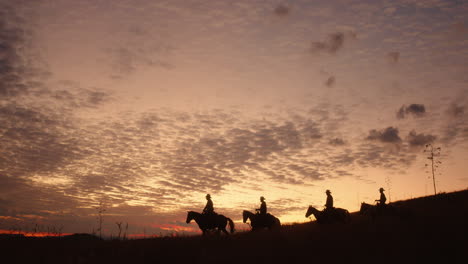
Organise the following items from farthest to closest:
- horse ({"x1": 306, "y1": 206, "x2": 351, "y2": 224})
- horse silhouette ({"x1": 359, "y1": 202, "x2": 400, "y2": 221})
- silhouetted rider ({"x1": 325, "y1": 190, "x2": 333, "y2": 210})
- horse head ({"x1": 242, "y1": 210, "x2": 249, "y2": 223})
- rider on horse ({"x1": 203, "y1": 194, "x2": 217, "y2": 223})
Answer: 1. horse silhouette ({"x1": 359, "y1": 202, "x2": 400, "y2": 221})
2. horse head ({"x1": 242, "y1": 210, "x2": 249, "y2": 223})
3. horse ({"x1": 306, "y1": 206, "x2": 351, "y2": 224})
4. silhouetted rider ({"x1": 325, "y1": 190, "x2": 333, "y2": 210})
5. rider on horse ({"x1": 203, "y1": 194, "x2": 217, "y2": 223})

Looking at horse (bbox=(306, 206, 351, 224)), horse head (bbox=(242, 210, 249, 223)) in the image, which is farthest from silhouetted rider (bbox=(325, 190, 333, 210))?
horse head (bbox=(242, 210, 249, 223))

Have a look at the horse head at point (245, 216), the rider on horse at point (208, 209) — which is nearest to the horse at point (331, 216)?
the horse head at point (245, 216)

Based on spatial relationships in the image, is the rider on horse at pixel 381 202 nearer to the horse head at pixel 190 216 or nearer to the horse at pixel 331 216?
the horse at pixel 331 216

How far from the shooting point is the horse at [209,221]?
861 inches

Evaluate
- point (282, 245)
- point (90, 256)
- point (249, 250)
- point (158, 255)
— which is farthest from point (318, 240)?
point (90, 256)

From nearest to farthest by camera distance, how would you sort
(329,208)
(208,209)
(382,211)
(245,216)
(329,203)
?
(208,209), (329,203), (329,208), (245,216), (382,211)

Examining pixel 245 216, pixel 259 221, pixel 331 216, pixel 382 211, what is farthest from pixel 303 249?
pixel 382 211

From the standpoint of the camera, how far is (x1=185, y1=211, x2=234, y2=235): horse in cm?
2188

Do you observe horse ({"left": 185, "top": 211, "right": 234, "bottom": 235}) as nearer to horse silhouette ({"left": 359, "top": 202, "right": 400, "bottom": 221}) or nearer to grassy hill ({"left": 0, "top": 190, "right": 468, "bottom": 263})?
grassy hill ({"left": 0, "top": 190, "right": 468, "bottom": 263})

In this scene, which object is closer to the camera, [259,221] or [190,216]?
[190,216]

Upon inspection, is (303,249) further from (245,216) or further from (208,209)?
(245,216)

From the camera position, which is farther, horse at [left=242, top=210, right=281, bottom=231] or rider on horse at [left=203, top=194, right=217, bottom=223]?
horse at [left=242, top=210, right=281, bottom=231]

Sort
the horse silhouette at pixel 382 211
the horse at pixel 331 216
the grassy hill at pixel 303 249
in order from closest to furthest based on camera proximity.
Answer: the grassy hill at pixel 303 249
the horse at pixel 331 216
the horse silhouette at pixel 382 211

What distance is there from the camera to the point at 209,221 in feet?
71.7
